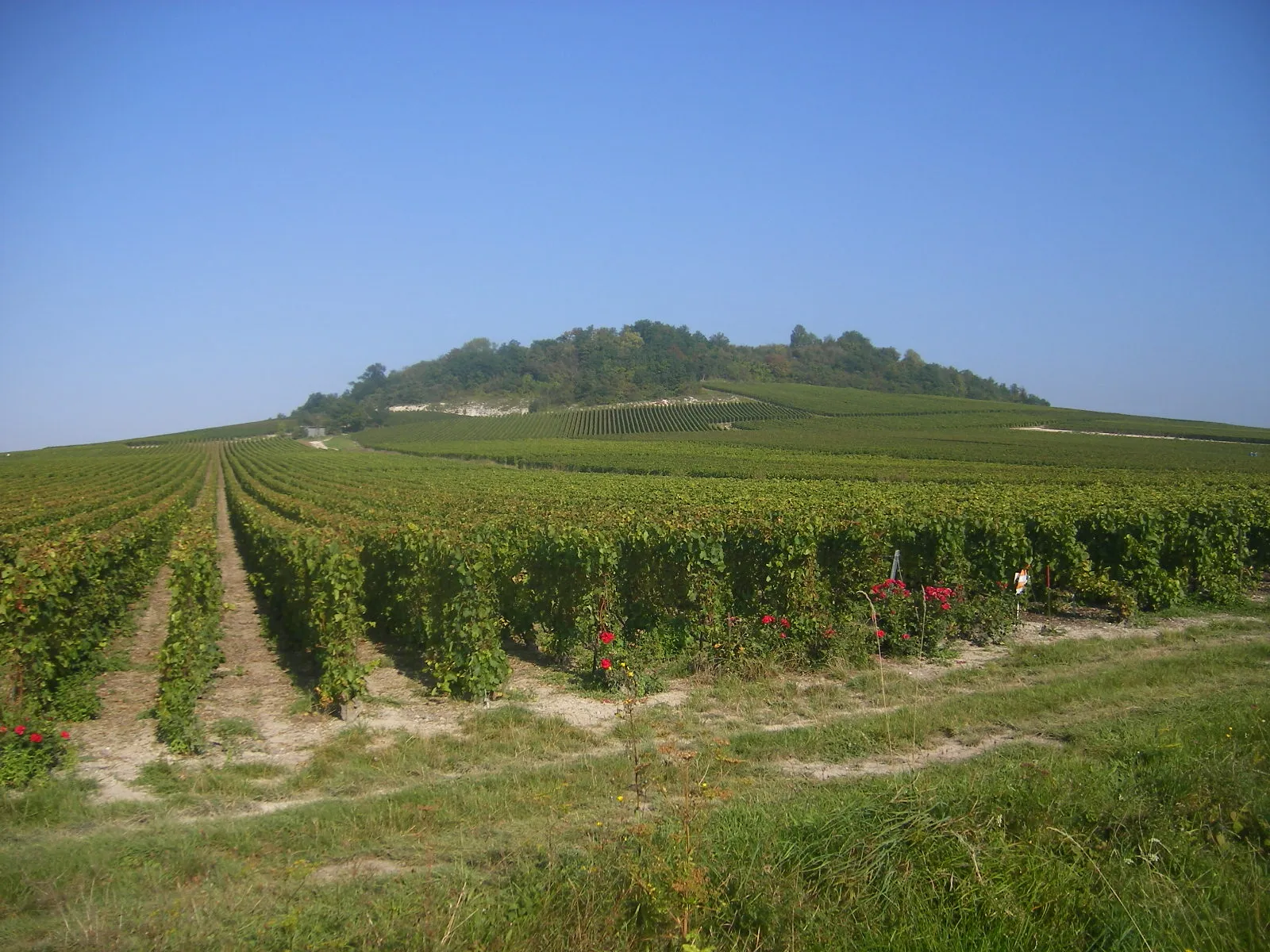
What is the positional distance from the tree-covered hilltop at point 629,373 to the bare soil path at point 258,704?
11724cm

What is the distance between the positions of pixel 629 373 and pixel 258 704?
5319 inches

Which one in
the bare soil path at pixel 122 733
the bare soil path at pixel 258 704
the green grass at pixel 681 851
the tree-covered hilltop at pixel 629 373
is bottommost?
the bare soil path at pixel 258 704

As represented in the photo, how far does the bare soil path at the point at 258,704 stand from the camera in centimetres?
838

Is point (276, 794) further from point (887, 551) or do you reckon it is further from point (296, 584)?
point (887, 551)

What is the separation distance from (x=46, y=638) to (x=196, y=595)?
2336 mm

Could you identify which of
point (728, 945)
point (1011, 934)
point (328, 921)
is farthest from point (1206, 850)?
point (328, 921)

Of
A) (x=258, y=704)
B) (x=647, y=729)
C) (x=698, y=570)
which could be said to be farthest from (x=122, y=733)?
(x=698, y=570)

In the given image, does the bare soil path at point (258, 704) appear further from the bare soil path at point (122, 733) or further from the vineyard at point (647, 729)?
the bare soil path at point (122, 733)

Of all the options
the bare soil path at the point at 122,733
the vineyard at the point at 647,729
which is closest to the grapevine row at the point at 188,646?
the vineyard at the point at 647,729

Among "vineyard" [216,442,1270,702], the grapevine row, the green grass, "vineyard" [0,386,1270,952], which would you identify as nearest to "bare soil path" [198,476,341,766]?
"vineyard" [0,386,1270,952]

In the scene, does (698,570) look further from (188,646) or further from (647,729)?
(188,646)

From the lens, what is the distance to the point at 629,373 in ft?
471

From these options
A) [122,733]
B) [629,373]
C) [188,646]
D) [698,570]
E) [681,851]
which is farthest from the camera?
[629,373]

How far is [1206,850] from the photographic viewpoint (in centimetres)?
442
